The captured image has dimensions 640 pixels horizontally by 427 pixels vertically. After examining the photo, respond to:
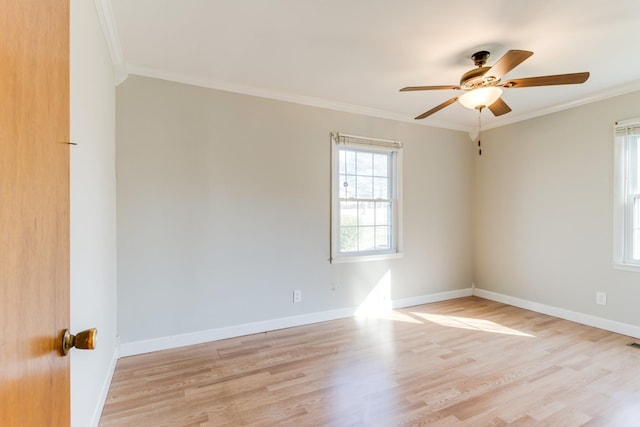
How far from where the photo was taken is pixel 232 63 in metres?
2.68

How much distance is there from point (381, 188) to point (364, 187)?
0.91 ft

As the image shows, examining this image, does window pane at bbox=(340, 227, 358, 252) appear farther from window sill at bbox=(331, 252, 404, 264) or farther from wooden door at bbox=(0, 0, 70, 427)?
wooden door at bbox=(0, 0, 70, 427)

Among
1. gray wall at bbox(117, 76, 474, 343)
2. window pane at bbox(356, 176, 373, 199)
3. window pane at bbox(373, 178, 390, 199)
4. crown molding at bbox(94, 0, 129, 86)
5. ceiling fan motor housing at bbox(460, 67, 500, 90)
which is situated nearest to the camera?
crown molding at bbox(94, 0, 129, 86)

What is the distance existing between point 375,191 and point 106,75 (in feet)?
9.67

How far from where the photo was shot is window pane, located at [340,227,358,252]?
12.4 feet

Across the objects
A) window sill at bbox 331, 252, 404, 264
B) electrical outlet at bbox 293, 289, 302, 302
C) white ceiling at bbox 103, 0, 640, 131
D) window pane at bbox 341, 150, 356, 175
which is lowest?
electrical outlet at bbox 293, 289, 302, 302

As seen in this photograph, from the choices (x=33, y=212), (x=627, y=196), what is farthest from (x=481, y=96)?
(x=33, y=212)

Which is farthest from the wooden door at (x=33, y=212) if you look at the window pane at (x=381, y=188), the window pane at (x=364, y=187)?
the window pane at (x=381, y=188)

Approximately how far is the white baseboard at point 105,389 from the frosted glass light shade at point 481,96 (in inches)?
127

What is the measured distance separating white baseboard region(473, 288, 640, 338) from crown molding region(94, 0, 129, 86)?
5061 millimetres

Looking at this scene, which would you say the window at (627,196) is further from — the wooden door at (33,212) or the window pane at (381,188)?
the wooden door at (33,212)

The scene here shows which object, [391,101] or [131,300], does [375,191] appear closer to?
[391,101]

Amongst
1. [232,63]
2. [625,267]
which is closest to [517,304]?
[625,267]

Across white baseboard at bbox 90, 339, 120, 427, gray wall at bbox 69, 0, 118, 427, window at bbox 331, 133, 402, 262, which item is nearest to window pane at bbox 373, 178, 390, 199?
window at bbox 331, 133, 402, 262
